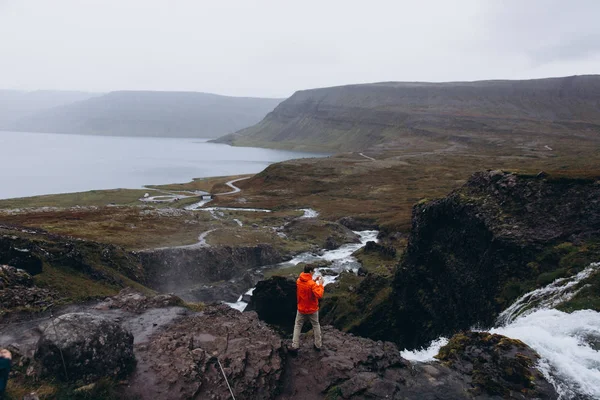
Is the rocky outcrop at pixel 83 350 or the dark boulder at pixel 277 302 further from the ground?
the rocky outcrop at pixel 83 350

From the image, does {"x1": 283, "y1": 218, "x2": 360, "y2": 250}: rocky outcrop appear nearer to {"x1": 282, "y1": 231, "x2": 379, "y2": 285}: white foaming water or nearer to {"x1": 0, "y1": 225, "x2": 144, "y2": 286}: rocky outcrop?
{"x1": 282, "y1": 231, "x2": 379, "y2": 285}: white foaming water

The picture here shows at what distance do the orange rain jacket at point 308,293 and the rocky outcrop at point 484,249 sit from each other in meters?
12.4

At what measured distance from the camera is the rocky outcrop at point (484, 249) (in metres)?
24.5

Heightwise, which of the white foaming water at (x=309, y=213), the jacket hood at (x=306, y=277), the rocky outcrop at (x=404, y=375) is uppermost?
the jacket hood at (x=306, y=277)

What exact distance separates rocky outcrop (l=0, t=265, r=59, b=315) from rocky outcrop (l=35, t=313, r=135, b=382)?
7.30 metres

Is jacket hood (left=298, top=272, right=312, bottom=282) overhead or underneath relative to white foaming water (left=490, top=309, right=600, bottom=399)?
overhead

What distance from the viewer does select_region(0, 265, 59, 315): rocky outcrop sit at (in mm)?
20156

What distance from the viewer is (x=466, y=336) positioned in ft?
62.4

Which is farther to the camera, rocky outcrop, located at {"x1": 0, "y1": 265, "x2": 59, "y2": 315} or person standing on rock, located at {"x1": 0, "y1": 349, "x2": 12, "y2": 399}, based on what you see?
rocky outcrop, located at {"x1": 0, "y1": 265, "x2": 59, "y2": 315}

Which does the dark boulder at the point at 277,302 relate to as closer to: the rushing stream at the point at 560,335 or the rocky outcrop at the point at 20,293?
the rushing stream at the point at 560,335

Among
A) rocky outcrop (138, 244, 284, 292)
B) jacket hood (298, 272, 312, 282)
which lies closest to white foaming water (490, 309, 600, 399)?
jacket hood (298, 272, 312, 282)

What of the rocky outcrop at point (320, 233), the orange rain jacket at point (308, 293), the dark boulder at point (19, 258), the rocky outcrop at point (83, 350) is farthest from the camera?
the rocky outcrop at point (320, 233)

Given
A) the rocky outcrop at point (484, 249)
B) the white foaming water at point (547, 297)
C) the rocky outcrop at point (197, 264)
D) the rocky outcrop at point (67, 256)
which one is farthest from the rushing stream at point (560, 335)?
the rocky outcrop at point (197, 264)

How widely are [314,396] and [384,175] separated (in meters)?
138
